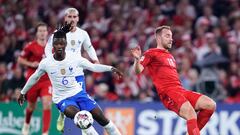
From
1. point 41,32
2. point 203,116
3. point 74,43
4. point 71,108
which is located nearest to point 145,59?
point 203,116

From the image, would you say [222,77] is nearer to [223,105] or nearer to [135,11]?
[223,105]

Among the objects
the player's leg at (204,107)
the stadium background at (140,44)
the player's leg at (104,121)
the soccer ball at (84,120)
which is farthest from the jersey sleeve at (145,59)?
the stadium background at (140,44)

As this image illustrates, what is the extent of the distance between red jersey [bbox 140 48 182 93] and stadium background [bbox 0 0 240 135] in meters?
4.36

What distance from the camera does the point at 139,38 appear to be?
2267 cm

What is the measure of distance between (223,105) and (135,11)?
6152mm

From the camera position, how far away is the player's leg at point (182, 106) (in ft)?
45.7

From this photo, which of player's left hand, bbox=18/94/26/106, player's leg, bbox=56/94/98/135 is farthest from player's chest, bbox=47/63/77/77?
player's left hand, bbox=18/94/26/106

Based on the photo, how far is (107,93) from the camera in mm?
21141

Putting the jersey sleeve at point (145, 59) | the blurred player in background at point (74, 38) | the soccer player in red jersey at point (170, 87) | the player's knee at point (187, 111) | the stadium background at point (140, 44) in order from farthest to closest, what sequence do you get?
the stadium background at point (140, 44), the blurred player in background at point (74, 38), the jersey sleeve at point (145, 59), the soccer player in red jersey at point (170, 87), the player's knee at point (187, 111)

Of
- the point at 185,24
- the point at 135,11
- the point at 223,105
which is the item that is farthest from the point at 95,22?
the point at 223,105

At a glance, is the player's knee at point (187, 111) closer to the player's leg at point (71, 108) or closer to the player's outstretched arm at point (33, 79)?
the player's leg at point (71, 108)

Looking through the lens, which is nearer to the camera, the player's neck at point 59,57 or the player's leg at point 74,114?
the player's leg at point 74,114

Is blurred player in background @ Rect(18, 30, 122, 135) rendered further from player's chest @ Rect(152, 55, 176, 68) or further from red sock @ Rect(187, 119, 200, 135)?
red sock @ Rect(187, 119, 200, 135)

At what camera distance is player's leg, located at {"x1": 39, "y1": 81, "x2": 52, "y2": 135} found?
16.9 metres
